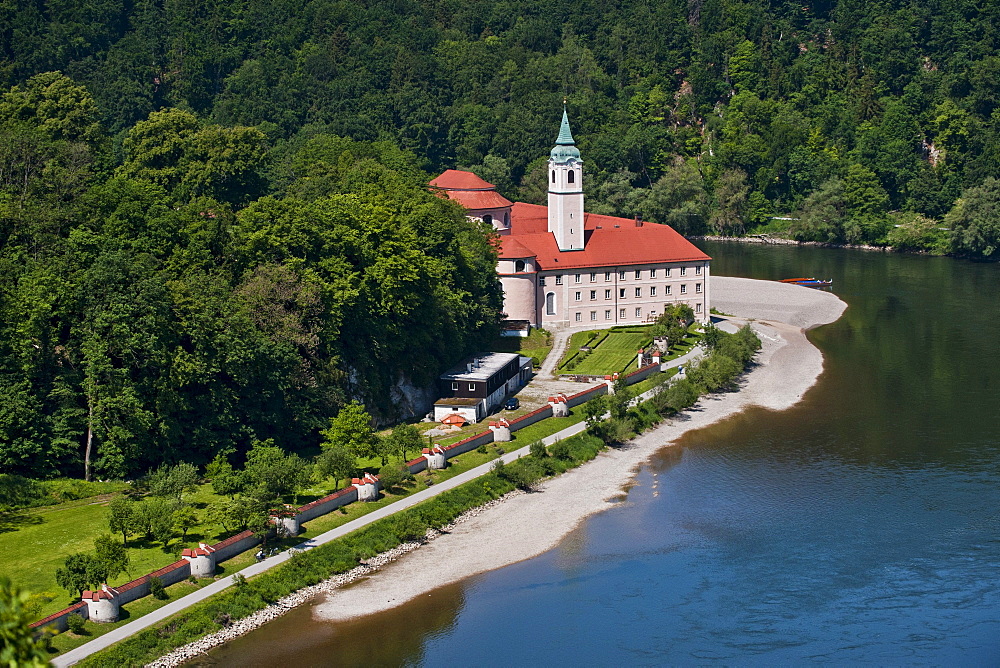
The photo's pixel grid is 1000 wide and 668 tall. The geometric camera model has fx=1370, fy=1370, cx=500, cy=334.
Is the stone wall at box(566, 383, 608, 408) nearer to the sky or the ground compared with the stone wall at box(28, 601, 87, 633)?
nearer to the sky

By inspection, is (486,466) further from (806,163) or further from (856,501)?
(806,163)

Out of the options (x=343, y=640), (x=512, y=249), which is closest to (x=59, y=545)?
(x=343, y=640)

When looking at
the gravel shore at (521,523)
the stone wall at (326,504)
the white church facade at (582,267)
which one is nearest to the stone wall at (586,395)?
the gravel shore at (521,523)

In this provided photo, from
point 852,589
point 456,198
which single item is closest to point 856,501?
point 852,589

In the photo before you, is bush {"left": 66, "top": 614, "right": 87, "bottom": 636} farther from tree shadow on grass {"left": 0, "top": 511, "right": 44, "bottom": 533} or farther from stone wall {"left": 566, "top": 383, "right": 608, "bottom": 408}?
stone wall {"left": 566, "top": 383, "right": 608, "bottom": 408}

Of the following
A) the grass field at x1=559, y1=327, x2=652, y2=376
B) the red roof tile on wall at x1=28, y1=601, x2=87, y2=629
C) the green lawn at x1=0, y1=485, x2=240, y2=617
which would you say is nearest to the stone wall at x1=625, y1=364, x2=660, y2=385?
the grass field at x1=559, y1=327, x2=652, y2=376

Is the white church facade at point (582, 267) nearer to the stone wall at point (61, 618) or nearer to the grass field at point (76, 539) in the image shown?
the grass field at point (76, 539)
